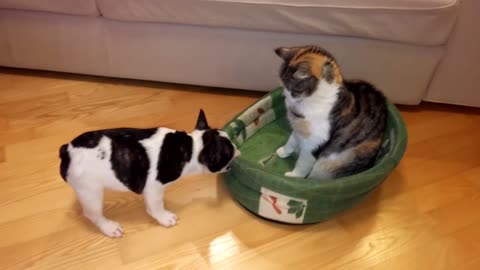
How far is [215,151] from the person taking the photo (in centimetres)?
128

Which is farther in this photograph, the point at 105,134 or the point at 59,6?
the point at 59,6

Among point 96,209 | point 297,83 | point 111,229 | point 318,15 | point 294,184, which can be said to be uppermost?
point 318,15

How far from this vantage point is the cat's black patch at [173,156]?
125cm

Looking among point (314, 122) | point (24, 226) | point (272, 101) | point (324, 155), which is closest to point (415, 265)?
point (324, 155)

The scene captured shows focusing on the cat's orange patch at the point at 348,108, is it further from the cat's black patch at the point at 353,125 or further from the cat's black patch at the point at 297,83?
the cat's black patch at the point at 297,83

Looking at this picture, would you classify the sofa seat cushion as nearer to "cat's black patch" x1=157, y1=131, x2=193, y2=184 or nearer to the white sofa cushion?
the white sofa cushion

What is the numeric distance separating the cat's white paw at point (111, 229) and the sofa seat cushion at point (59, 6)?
85 cm

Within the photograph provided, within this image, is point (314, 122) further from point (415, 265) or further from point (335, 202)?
point (415, 265)

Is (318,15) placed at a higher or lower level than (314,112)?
higher

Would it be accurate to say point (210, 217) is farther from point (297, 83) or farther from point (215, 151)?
point (297, 83)

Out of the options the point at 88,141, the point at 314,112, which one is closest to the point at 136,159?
the point at 88,141

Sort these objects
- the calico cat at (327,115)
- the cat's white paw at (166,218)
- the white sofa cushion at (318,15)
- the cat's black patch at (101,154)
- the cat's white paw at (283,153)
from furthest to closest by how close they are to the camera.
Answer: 1. the cat's white paw at (283,153)
2. the white sofa cushion at (318,15)
3. the cat's white paw at (166,218)
4. the calico cat at (327,115)
5. the cat's black patch at (101,154)

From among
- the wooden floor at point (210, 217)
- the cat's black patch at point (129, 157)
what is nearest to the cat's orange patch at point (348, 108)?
the wooden floor at point (210, 217)

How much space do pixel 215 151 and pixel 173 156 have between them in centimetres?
12
